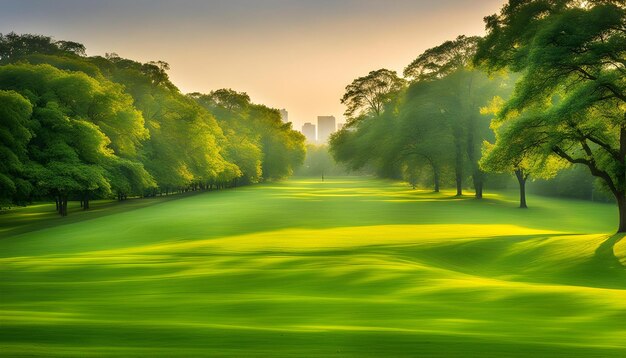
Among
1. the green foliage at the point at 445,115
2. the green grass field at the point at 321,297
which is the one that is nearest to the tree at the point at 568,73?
the green grass field at the point at 321,297

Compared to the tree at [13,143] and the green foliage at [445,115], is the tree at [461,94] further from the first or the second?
the tree at [13,143]

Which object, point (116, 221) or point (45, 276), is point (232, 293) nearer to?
point (45, 276)

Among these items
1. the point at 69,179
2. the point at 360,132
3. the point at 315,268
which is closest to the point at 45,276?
the point at 315,268

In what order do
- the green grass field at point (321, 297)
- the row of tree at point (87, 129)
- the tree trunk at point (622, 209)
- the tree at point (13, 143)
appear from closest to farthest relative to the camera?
the green grass field at point (321, 297), the tree trunk at point (622, 209), the tree at point (13, 143), the row of tree at point (87, 129)

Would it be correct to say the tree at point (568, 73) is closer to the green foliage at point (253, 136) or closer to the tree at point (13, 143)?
the tree at point (13, 143)

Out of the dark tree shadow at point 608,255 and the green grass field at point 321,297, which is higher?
the green grass field at point 321,297

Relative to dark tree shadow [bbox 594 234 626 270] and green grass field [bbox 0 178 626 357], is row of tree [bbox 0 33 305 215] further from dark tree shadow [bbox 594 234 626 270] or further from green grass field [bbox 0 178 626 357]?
dark tree shadow [bbox 594 234 626 270]

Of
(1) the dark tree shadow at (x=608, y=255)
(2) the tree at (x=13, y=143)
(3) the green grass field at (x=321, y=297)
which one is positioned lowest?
(1) the dark tree shadow at (x=608, y=255)

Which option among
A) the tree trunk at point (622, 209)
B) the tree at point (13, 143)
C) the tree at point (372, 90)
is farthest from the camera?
the tree at point (372, 90)

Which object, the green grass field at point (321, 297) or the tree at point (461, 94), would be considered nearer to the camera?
the green grass field at point (321, 297)
